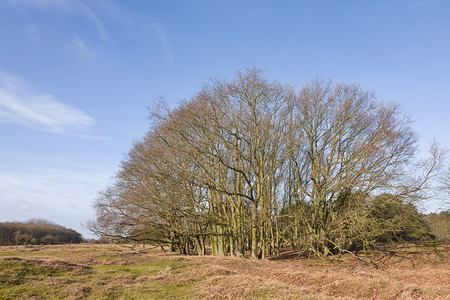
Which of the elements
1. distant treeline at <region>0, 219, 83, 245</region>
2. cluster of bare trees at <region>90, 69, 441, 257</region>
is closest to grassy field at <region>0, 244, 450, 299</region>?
cluster of bare trees at <region>90, 69, 441, 257</region>

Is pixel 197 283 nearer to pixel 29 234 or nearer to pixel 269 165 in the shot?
pixel 269 165

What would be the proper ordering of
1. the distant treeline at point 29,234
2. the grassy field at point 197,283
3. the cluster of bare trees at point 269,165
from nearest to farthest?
the grassy field at point 197,283 → the cluster of bare trees at point 269,165 → the distant treeline at point 29,234

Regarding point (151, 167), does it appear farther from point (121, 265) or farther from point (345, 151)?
point (345, 151)

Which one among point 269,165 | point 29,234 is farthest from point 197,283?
point 29,234

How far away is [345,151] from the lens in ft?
76.0

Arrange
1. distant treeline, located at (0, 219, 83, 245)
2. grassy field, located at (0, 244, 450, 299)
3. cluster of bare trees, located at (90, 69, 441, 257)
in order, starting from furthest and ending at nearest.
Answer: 1. distant treeline, located at (0, 219, 83, 245)
2. cluster of bare trees, located at (90, 69, 441, 257)
3. grassy field, located at (0, 244, 450, 299)

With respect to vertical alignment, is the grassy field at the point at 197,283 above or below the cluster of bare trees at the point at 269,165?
below

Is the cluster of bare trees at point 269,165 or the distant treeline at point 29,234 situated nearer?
the cluster of bare trees at point 269,165

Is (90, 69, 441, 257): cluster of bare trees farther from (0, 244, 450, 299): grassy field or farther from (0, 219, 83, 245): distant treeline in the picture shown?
(0, 219, 83, 245): distant treeline

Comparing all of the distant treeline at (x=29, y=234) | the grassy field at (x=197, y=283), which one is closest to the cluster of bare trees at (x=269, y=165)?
the grassy field at (x=197, y=283)

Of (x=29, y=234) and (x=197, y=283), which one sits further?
(x=29, y=234)

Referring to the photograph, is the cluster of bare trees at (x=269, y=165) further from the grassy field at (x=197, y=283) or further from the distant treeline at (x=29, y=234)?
the distant treeline at (x=29, y=234)

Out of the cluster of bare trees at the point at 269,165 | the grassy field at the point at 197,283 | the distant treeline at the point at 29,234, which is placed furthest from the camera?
the distant treeline at the point at 29,234

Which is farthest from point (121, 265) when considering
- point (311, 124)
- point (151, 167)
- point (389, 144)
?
point (389, 144)
